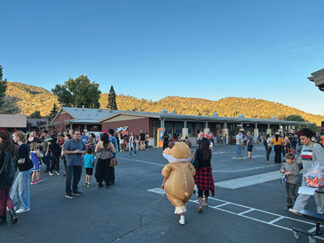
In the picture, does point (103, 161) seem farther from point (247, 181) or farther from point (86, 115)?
point (86, 115)

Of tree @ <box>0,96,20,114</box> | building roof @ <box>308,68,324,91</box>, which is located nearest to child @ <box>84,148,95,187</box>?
building roof @ <box>308,68,324,91</box>

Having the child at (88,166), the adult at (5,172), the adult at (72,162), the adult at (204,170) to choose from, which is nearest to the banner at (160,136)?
the child at (88,166)

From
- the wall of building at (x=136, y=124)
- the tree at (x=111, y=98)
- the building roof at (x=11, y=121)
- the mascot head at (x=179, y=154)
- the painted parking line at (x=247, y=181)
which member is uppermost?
the tree at (x=111, y=98)

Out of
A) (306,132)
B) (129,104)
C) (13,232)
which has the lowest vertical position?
(13,232)

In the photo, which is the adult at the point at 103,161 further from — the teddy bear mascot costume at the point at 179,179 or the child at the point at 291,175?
the child at the point at 291,175

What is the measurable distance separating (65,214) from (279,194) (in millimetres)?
5582

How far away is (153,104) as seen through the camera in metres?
134

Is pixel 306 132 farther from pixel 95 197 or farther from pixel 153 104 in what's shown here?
pixel 153 104

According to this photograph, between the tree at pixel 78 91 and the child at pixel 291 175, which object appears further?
the tree at pixel 78 91

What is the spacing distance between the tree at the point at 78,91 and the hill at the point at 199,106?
1167 inches

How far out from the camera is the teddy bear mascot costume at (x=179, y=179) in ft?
14.9

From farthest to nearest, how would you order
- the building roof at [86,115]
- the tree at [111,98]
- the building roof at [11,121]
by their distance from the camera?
1. the tree at [111,98]
2. the building roof at [11,121]
3. the building roof at [86,115]

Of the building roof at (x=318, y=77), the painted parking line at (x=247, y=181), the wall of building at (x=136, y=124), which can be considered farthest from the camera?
the wall of building at (x=136, y=124)

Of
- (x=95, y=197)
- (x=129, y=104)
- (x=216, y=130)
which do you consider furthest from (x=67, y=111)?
(x=129, y=104)
